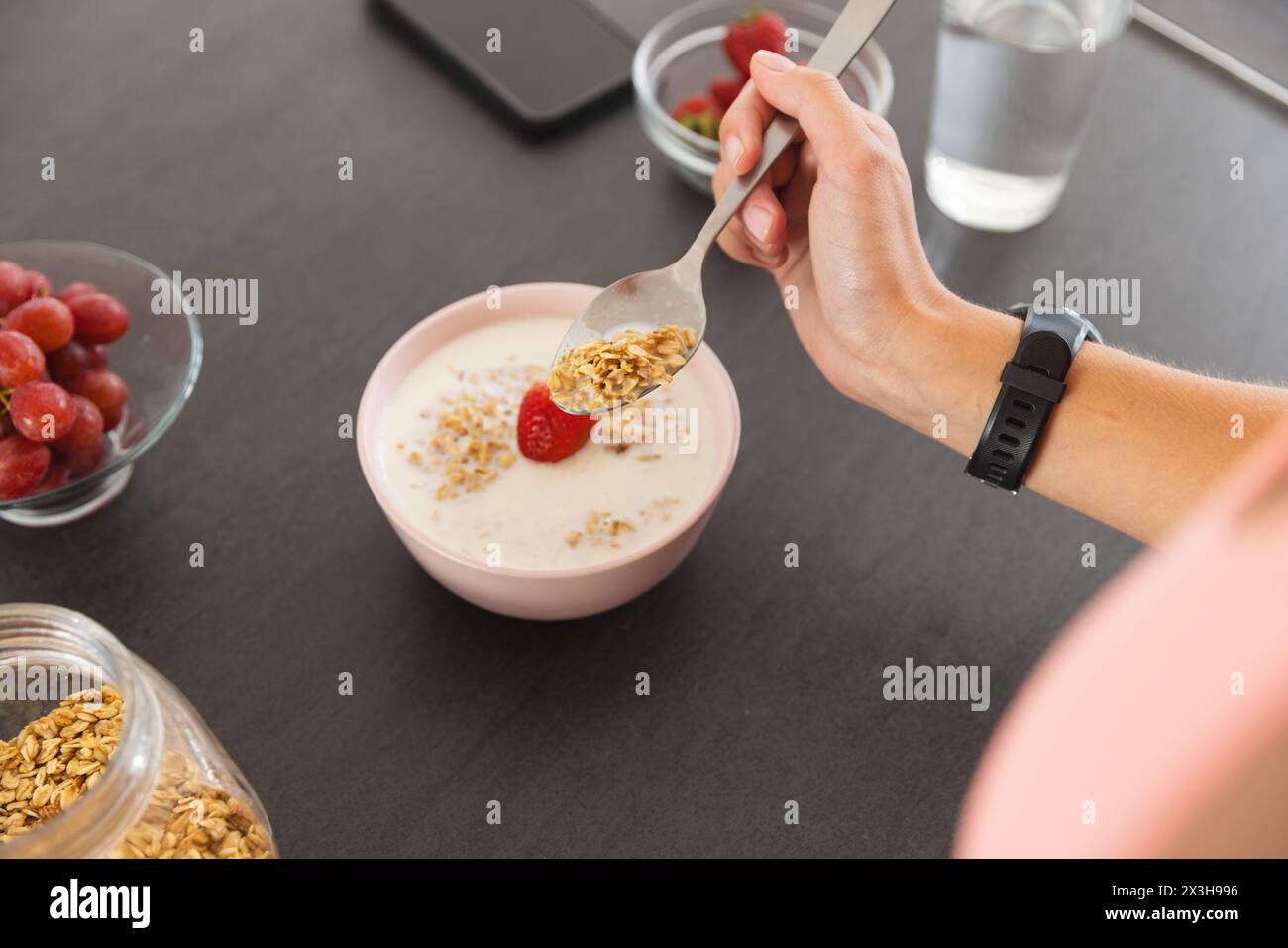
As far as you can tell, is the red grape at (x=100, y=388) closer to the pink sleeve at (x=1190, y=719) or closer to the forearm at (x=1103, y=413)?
the forearm at (x=1103, y=413)

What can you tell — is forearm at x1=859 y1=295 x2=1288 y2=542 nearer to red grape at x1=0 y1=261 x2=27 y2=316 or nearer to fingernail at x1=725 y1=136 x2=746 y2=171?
fingernail at x1=725 y1=136 x2=746 y2=171

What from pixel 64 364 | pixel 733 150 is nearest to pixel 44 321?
pixel 64 364

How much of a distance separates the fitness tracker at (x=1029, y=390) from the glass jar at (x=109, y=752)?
66cm

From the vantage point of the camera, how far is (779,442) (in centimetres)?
117

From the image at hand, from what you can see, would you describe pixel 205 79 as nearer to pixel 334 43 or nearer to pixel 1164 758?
pixel 334 43

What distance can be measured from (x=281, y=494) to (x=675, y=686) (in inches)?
16.4

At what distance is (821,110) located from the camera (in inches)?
40.7

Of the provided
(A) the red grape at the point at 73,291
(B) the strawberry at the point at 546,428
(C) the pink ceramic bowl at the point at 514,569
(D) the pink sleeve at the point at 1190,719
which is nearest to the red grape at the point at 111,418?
(A) the red grape at the point at 73,291

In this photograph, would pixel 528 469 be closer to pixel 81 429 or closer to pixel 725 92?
pixel 81 429

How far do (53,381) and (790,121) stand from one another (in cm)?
69

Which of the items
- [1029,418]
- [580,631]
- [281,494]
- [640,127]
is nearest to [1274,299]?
[1029,418]

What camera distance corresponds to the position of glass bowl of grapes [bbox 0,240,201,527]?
0.97 metres

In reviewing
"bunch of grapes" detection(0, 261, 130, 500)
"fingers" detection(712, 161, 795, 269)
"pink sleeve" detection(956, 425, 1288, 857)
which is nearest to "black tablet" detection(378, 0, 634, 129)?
"fingers" detection(712, 161, 795, 269)
